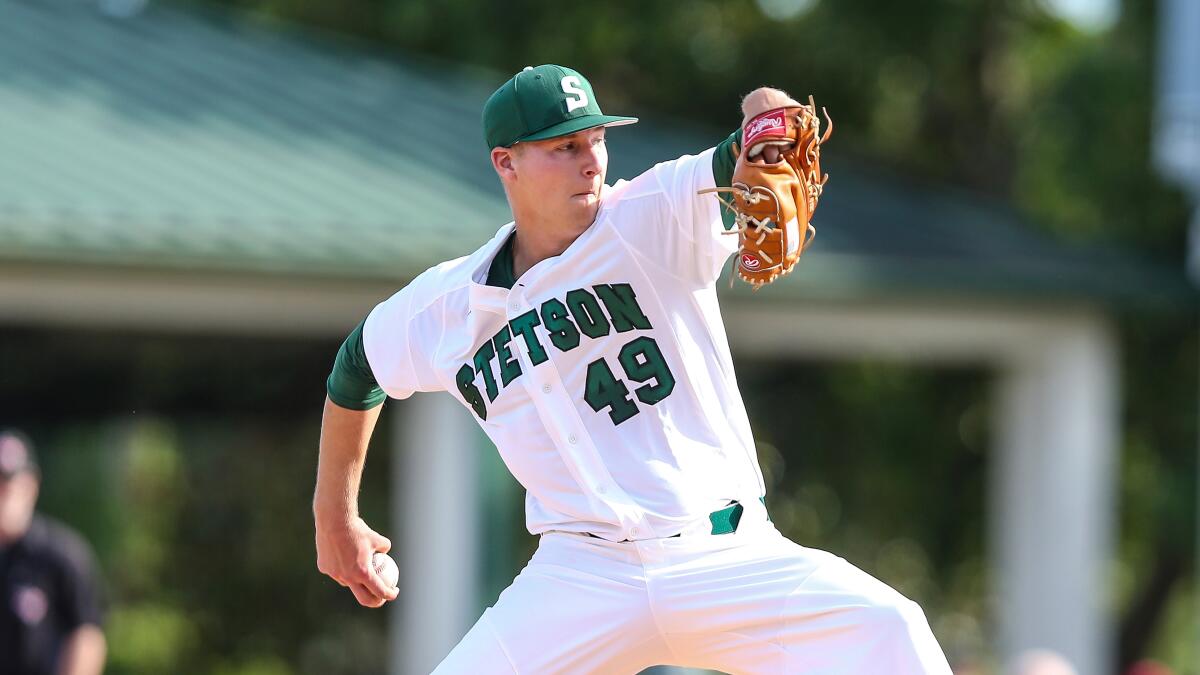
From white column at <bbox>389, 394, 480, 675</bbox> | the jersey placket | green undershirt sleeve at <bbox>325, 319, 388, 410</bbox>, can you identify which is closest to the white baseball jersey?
the jersey placket

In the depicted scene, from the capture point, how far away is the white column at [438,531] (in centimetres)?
1020

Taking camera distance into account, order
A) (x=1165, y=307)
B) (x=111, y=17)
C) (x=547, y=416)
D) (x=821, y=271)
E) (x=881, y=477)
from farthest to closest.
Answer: (x=881, y=477), (x=111, y=17), (x=1165, y=307), (x=821, y=271), (x=547, y=416)

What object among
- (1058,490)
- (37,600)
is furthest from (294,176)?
(1058,490)

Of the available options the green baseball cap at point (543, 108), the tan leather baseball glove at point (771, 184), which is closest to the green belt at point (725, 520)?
the tan leather baseball glove at point (771, 184)

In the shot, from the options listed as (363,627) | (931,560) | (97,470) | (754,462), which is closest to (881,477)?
(931,560)

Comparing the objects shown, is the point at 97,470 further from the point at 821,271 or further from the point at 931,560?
the point at 931,560

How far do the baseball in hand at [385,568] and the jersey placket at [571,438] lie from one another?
2.11 ft

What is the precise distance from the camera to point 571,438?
4.03 m

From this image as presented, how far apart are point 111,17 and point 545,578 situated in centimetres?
1007

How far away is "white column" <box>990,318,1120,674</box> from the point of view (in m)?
11.5

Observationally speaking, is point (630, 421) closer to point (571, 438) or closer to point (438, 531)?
point (571, 438)

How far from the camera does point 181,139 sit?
1087 centimetres

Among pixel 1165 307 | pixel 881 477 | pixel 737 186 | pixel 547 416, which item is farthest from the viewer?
pixel 881 477

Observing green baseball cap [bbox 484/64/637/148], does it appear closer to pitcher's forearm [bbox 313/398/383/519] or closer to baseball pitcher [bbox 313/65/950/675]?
baseball pitcher [bbox 313/65/950/675]
